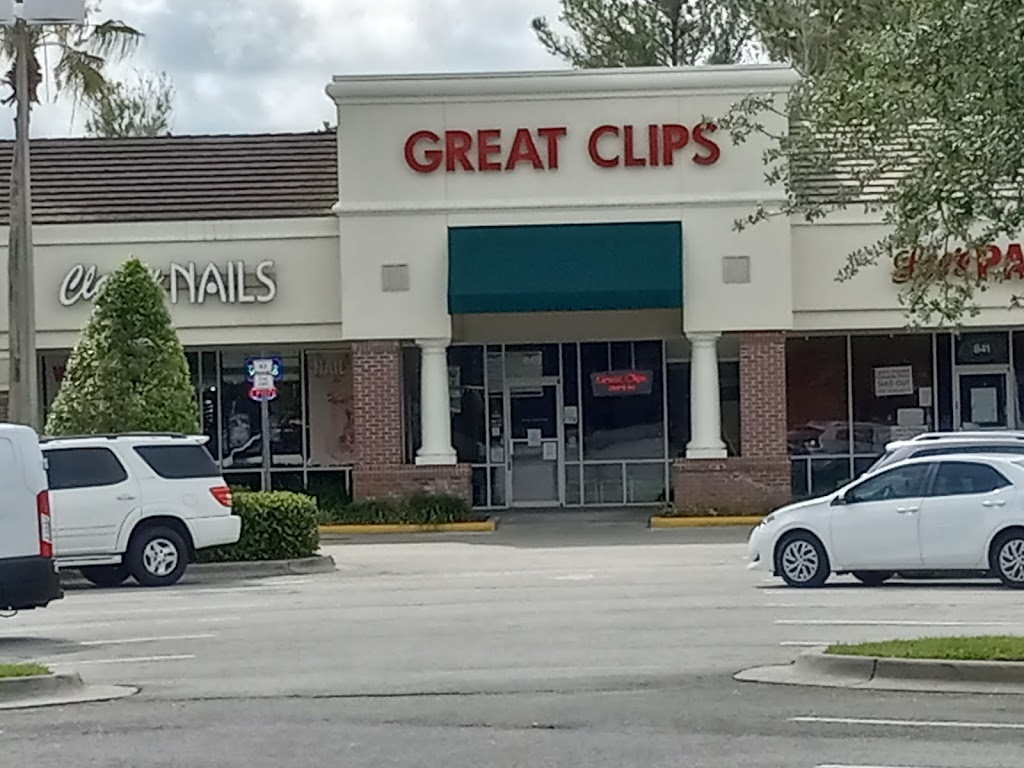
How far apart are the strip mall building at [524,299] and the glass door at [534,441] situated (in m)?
0.05

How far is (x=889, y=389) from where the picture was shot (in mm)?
34469

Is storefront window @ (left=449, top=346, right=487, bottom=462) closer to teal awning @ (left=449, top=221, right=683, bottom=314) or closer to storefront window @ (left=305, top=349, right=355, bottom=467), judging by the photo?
storefront window @ (left=305, top=349, right=355, bottom=467)

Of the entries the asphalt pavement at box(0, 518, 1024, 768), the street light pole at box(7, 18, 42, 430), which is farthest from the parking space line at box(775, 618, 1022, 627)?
the street light pole at box(7, 18, 42, 430)

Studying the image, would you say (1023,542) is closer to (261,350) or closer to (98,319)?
(98,319)

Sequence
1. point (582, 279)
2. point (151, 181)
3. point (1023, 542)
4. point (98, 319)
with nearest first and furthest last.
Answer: point (1023, 542)
point (98, 319)
point (582, 279)
point (151, 181)

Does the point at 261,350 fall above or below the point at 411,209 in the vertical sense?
below

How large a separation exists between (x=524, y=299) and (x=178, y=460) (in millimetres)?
8917

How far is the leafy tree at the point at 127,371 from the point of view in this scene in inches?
1035

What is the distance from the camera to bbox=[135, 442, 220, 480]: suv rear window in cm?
2339

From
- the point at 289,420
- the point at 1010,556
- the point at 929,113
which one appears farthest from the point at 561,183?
the point at 929,113

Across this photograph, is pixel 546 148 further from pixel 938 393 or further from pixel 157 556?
pixel 157 556

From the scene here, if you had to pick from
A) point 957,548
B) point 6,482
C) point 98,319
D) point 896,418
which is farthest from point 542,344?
point 6,482

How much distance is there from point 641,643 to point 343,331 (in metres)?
16.6

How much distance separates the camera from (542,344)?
34.9 m
